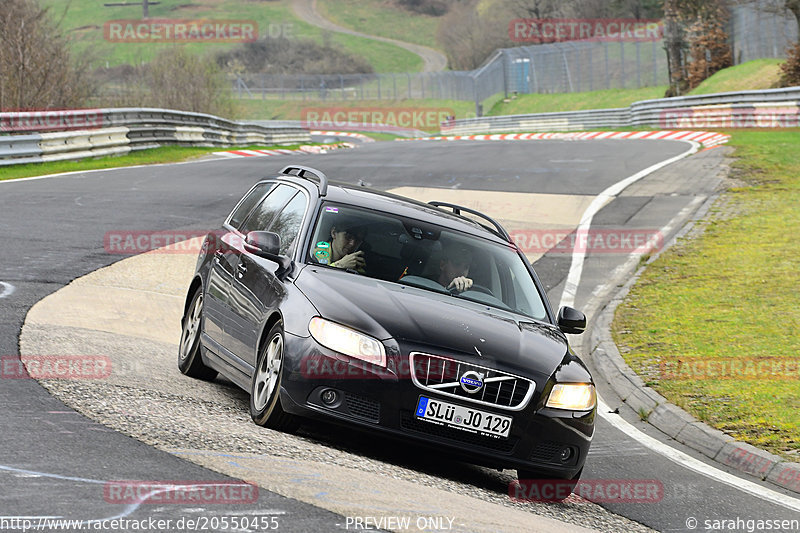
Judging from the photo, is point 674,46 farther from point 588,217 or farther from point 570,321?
point 570,321

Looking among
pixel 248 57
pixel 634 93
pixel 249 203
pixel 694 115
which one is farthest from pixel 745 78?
pixel 248 57

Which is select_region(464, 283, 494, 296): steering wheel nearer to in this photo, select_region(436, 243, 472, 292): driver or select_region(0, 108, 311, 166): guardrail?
select_region(436, 243, 472, 292): driver

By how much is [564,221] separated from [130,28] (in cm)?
13613

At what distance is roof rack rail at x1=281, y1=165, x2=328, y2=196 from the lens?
26.6 feet

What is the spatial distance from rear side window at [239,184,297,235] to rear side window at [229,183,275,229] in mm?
134

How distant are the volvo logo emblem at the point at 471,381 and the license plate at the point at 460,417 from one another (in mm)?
110

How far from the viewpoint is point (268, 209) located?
8680 mm

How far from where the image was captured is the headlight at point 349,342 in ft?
21.0

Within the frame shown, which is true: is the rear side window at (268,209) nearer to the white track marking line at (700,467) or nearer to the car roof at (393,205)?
the car roof at (393,205)

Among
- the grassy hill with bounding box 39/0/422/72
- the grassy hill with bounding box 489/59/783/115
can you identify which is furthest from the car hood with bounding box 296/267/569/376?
the grassy hill with bounding box 39/0/422/72

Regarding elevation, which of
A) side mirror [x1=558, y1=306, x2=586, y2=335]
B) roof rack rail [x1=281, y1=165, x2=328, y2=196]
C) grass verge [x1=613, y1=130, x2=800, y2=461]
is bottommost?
grass verge [x1=613, y1=130, x2=800, y2=461]

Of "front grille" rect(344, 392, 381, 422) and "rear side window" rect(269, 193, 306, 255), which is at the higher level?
"rear side window" rect(269, 193, 306, 255)

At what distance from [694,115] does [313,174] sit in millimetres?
36597

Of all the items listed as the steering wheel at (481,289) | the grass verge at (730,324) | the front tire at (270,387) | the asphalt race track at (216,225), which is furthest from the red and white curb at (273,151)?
the front tire at (270,387)
